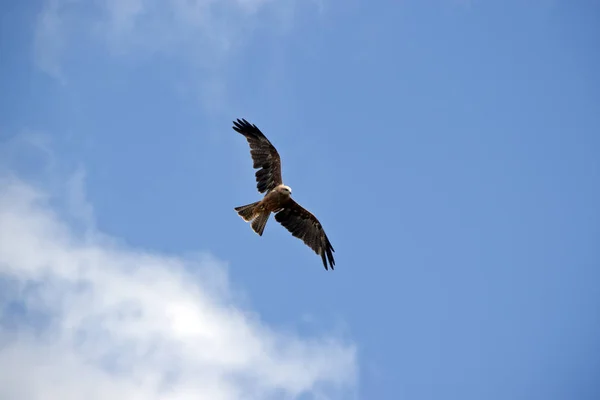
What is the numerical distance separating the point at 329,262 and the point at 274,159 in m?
3.06

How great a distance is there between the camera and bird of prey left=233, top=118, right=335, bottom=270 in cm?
1720

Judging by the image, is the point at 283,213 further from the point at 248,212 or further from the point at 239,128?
the point at 239,128

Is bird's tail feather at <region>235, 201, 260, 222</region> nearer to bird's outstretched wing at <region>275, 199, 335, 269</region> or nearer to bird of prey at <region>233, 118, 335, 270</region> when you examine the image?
bird of prey at <region>233, 118, 335, 270</region>

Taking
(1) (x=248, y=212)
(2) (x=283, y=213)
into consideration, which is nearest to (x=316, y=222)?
(2) (x=283, y=213)

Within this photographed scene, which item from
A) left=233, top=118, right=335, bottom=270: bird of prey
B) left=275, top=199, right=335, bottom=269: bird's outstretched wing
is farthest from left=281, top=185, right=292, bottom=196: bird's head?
left=275, top=199, right=335, bottom=269: bird's outstretched wing

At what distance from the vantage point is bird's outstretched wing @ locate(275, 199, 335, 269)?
18.1m

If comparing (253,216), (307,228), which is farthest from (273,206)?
(307,228)

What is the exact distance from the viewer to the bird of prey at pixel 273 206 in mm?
17203

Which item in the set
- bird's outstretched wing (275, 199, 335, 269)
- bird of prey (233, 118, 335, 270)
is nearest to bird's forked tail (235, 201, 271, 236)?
bird of prey (233, 118, 335, 270)

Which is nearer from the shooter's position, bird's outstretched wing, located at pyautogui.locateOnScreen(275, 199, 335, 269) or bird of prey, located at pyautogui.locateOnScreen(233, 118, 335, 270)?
Result: bird of prey, located at pyautogui.locateOnScreen(233, 118, 335, 270)

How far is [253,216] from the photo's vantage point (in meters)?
17.2

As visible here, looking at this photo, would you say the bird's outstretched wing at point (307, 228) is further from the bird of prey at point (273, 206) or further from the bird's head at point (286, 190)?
the bird's head at point (286, 190)

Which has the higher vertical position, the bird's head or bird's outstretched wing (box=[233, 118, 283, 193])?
bird's outstretched wing (box=[233, 118, 283, 193])

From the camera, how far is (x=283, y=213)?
18.1 meters
